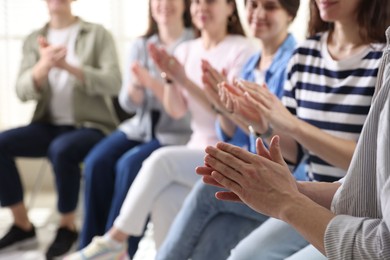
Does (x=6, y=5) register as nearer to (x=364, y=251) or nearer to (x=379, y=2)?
(x=379, y=2)

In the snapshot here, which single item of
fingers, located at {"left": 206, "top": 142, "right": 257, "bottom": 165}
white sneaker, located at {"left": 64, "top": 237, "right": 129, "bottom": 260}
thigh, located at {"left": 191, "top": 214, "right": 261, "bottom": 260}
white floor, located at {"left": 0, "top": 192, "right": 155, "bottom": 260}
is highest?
fingers, located at {"left": 206, "top": 142, "right": 257, "bottom": 165}

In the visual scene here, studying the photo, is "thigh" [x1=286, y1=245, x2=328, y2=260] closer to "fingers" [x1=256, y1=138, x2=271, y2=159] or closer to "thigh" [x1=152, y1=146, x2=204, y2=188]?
"fingers" [x1=256, y1=138, x2=271, y2=159]

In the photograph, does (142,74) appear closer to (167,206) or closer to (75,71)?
(75,71)

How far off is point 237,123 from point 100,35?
3.76ft

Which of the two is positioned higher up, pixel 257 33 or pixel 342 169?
pixel 257 33

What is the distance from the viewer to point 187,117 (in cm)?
261

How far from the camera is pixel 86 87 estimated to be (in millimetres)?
2826

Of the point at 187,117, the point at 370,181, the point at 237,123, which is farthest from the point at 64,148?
the point at 370,181

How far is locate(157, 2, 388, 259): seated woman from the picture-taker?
1.54 meters

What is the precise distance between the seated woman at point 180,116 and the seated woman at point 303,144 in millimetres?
361

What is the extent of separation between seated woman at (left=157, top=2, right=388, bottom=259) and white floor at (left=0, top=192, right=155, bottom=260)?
2.90 ft

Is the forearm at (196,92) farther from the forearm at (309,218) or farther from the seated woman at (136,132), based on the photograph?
the forearm at (309,218)

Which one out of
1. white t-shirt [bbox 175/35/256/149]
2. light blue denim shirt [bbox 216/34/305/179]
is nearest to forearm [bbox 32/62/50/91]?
white t-shirt [bbox 175/35/256/149]

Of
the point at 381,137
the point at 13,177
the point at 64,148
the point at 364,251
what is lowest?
the point at 13,177
